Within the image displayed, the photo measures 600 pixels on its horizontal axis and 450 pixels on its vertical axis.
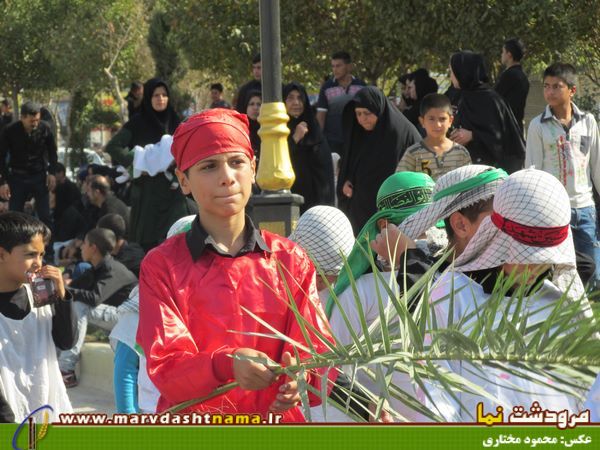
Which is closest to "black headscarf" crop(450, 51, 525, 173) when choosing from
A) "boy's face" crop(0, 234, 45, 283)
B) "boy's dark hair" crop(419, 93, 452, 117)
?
"boy's dark hair" crop(419, 93, 452, 117)

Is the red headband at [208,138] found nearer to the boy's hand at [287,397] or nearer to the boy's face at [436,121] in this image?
the boy's hand at [287,397]

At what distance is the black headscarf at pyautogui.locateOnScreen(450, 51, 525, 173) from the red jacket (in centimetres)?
617

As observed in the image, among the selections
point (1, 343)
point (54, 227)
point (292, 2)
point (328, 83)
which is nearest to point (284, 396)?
point (1, 343)

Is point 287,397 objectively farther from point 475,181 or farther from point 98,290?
point 98,290

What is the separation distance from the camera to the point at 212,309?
2.75m

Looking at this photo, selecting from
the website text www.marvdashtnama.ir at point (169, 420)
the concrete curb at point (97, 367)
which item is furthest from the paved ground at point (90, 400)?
the website text www.marvdashtnama.ir at point (169, 420)

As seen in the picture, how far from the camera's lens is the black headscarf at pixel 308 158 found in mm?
9531

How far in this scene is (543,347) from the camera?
184 cm

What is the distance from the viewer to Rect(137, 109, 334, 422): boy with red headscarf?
8.71 ft

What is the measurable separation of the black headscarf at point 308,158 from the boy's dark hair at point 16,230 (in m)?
4.71

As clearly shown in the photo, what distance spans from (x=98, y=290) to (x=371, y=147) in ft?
7.12

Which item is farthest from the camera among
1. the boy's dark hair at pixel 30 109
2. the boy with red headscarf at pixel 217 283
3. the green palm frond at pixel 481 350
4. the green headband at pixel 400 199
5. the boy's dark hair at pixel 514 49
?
the boy's dark hair at pixel 30 109

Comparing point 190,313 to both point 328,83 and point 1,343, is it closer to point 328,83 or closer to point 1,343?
point 1,343
